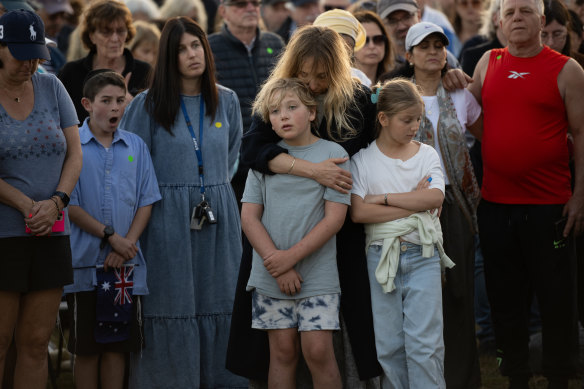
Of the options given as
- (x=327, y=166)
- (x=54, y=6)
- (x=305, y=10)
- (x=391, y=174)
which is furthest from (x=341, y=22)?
(x=54, y=6)

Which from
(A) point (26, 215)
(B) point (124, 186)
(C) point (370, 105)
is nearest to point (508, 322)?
(C) point (370, 105)

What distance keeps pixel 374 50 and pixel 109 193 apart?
96.8 inches

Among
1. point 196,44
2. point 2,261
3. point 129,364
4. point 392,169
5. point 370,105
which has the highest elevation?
point 196,44

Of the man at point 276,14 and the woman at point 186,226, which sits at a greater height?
the man at point 276,14

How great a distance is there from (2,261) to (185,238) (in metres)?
1.25

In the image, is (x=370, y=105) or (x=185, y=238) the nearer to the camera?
(x=370, y=105)

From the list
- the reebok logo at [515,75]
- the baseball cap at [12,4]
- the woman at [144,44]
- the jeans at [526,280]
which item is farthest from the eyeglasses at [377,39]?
the baseball cap at [12,4]

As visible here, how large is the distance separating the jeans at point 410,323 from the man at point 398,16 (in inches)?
105

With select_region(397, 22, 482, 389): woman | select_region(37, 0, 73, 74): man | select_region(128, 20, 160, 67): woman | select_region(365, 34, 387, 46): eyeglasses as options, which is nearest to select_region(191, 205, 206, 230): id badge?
select_region(397, 22, 482, 389): woman

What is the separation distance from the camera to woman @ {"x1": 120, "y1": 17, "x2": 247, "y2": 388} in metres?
4.88

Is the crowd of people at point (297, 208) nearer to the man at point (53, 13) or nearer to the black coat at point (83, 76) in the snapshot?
the black coat at point (83, 76)

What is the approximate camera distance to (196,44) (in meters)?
5.05

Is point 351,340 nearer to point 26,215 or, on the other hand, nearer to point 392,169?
point 392,169

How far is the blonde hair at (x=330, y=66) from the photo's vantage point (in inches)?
157
